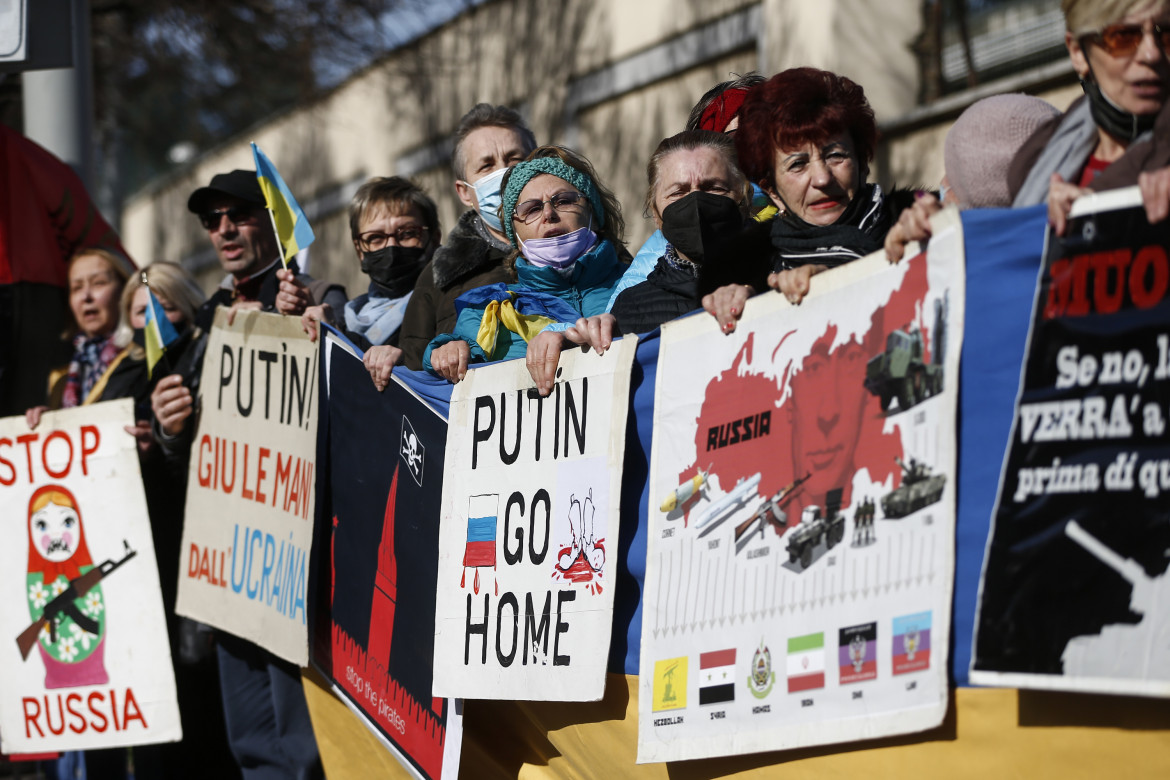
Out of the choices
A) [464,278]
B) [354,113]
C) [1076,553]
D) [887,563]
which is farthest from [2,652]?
[354,113]

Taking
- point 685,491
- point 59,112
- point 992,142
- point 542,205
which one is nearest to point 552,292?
point 542,205

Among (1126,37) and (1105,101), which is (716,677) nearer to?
(1105,101)

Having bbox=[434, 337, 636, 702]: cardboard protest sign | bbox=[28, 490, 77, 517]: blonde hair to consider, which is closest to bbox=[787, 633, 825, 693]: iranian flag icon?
bbox=[434, 337, 636, 702]: cardboard protest sign

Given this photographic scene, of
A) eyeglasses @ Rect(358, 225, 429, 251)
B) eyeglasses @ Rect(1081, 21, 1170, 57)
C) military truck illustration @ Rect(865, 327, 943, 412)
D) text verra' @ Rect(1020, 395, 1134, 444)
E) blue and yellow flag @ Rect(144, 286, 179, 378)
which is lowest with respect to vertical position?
text verra' @ Rect(1020, 395, 1134, 444)

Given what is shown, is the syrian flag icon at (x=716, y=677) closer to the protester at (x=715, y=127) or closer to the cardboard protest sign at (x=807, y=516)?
the cardboard protest sign at (x=807, y=516)

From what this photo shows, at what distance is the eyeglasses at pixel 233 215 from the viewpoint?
5.27 m

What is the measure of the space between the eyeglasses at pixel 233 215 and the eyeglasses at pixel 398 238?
1.74 feet

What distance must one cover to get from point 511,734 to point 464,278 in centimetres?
Result: 145

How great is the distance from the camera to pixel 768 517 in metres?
2.85

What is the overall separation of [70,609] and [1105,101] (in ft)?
13.7

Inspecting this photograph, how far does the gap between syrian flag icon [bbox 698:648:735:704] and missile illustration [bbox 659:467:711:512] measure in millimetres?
340

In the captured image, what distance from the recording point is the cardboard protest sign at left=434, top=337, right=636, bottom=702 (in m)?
3.28

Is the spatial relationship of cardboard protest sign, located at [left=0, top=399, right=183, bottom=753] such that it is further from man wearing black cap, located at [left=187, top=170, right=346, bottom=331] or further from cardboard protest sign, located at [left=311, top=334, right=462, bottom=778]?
cardboard protest sign, located at [left=311, top=334, right=462, bottom=778]

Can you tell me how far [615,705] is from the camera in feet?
11.0
